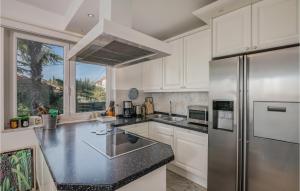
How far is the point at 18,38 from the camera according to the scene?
2.08m

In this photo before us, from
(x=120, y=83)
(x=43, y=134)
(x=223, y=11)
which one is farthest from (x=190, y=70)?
(x=43, y=134)

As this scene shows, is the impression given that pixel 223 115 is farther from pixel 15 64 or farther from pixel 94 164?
pixel 15 64

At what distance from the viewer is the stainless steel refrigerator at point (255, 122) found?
1294 mm

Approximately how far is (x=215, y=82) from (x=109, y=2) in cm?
130

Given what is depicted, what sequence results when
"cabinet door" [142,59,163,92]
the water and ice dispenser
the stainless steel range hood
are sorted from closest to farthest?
the stainless steel range hood → the water and ice dispenser → "cabinet door" [142,59,163,92]

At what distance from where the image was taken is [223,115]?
1711mm

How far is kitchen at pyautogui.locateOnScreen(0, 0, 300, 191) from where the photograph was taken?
3.79 feet

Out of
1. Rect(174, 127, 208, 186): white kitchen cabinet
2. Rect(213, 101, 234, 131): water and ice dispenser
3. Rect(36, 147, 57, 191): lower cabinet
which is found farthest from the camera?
Rect(174, 127, 208, 186): white kitchen cabinet

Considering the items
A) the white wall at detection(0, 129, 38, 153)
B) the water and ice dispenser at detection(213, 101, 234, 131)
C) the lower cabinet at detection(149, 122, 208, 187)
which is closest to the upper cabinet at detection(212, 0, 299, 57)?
the water and ice dispenser at detection(213, 101, 234, 131)

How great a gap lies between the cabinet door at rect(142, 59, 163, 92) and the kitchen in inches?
1.4

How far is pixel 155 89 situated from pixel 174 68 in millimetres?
560

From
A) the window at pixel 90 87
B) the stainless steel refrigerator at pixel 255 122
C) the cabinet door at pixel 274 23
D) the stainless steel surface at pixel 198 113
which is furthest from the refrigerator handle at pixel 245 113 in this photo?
the window at pixel 90 87

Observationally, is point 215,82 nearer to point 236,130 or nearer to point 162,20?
point 236,130

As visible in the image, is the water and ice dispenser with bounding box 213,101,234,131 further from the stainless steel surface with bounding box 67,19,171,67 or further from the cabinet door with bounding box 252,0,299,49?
the stainless steel surface with bounding box 67,19,171,67
